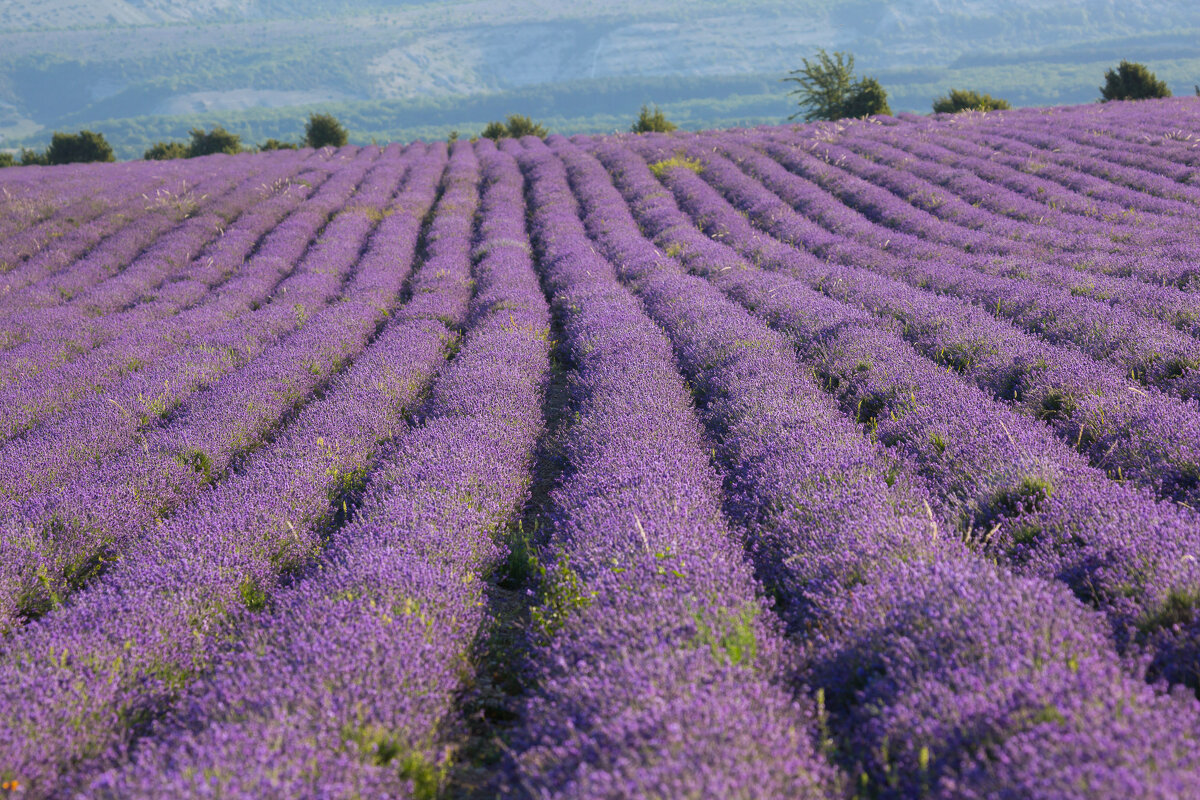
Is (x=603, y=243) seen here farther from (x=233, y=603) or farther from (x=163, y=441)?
(x=233, y=603)

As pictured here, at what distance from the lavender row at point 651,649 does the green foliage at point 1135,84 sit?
35531 millimetres

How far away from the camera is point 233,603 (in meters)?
3.28

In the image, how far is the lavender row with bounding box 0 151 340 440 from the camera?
21.8 feet

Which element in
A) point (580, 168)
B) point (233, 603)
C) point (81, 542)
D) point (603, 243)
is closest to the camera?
point (233, 603)

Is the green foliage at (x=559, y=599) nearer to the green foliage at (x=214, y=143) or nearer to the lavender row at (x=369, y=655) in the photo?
the lavender row at (x=369, y=655)

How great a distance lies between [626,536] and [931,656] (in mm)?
1473

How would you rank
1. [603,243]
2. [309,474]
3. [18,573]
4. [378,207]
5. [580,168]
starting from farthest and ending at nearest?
[580,168], [378,207], [603,243], [309,474], [18,573]

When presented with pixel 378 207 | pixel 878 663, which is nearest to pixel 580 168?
pixel 378 207

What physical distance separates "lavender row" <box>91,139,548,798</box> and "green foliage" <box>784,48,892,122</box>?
114 feet

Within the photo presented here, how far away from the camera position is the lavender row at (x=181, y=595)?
238 centimetres

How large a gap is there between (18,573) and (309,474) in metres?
1.57

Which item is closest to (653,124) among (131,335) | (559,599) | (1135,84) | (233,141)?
(1135,84)

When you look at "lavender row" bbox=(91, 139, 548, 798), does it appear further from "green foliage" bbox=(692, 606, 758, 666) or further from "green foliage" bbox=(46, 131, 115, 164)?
"green foliage" bbox=(46, 131, 115, 164)

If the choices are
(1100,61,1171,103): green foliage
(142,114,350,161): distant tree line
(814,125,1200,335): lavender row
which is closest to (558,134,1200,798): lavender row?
(814,125,1200,335): lavender row
